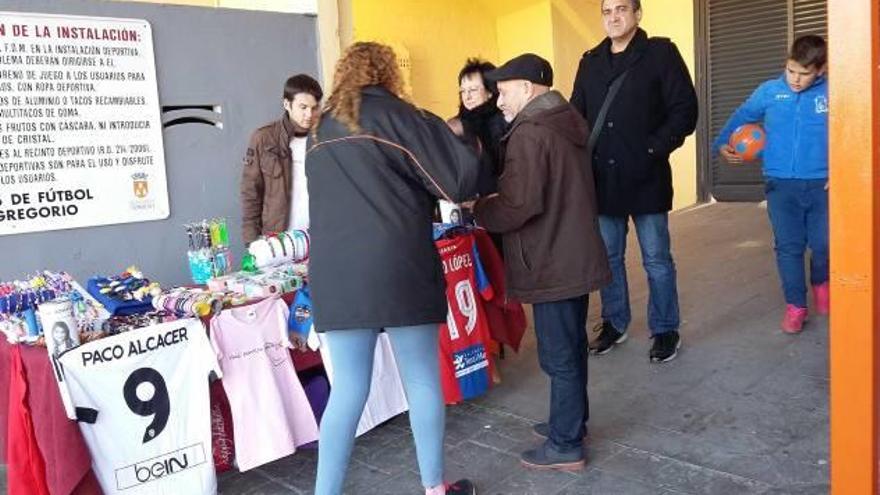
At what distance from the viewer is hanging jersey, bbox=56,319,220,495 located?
2678mm

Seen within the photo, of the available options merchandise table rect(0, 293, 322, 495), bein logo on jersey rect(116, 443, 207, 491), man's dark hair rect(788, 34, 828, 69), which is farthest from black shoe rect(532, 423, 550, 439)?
man's dark hair rect(788, 34, 828, 69)

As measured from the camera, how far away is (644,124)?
405 cm

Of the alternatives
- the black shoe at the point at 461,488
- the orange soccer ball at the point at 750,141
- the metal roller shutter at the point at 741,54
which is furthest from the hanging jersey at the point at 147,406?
the metal roller shutter at the point at 741,54

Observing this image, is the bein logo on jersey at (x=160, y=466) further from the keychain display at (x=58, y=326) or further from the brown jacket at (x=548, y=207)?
the brown jacket at (x=548, y=207)

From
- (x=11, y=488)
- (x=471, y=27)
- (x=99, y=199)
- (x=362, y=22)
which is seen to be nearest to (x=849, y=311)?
(x=11, y=488)

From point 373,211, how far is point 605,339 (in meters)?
2.46

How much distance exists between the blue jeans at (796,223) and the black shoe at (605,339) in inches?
40.0

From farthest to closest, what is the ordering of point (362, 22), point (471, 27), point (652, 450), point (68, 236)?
point (471, 27) < point (362, 22) < point (68, 236) < point (652, 450)

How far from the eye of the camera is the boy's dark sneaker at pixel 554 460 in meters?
3.14

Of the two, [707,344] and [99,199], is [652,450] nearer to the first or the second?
[707,344]

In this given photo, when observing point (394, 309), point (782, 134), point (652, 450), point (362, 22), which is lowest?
point (652, 450)

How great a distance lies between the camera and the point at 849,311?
1.81 metres

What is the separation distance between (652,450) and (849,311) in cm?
162

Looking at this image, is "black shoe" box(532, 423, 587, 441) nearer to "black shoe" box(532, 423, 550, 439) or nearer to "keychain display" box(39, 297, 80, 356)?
"black shoe" box(532, 423, 550, 439)
